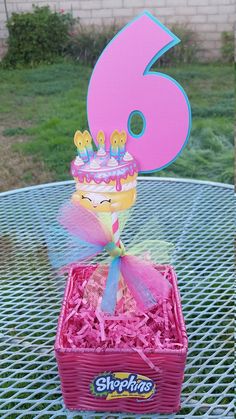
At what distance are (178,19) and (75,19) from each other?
1146mm

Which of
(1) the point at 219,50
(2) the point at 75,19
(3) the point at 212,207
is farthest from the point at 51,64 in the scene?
(3) the point at 212,207

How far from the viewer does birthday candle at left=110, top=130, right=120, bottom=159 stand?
86cm

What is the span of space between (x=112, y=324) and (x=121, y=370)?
0.30 feet

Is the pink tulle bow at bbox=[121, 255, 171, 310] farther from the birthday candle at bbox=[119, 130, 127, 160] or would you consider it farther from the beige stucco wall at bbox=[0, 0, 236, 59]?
the beige stucco wall at bbox=[0, 0, 236, 59]

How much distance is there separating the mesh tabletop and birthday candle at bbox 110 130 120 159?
261 mm

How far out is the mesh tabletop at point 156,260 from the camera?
0.97 m

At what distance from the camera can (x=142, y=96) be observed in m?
0.87

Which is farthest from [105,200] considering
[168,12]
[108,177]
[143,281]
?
[168,12]

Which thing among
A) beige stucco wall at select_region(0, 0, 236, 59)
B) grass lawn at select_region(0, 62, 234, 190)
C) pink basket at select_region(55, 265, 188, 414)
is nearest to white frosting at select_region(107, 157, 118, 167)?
pink basket at select_region(55, 265, 188, 414)

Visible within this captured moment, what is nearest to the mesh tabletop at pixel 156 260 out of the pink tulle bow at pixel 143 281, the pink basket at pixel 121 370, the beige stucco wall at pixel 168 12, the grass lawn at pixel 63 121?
the pink basket at pixel 121 370

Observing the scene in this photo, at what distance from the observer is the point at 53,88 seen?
14.4ft

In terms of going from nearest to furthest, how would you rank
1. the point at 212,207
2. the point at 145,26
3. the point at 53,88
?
the point at 145,26, the point at 212,207, the point at 53,88

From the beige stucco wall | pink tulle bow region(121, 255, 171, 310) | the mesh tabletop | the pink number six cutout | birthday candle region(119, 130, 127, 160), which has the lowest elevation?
the mesh tabletop

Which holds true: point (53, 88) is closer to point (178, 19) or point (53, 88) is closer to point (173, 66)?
point (173, 66)
